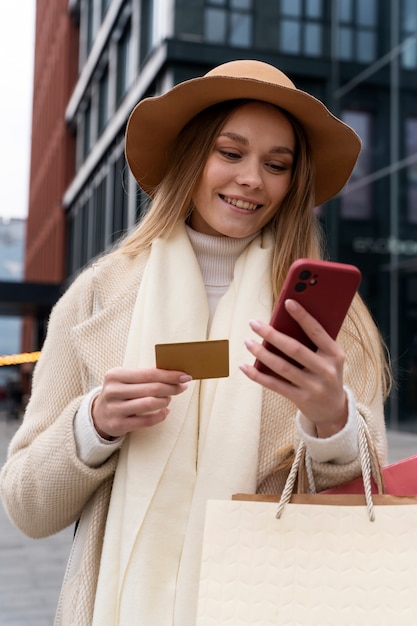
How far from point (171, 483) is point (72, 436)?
220 millimetres

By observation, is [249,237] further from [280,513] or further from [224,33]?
[224,33]

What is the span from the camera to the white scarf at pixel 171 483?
156cm

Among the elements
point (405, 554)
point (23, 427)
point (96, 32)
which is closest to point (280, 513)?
point (405, 554)

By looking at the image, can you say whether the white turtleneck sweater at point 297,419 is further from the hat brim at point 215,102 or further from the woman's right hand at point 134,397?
the hat brim at point 215,102

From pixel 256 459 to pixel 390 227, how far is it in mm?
13567

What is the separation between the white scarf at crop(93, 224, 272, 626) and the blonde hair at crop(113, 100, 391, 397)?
0.26 meters

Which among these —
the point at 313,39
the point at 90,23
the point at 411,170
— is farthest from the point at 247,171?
the point at 90,23

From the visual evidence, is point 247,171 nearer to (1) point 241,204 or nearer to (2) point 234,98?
(1) point 241,204

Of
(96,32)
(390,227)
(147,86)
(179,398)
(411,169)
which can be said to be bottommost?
(179,398)

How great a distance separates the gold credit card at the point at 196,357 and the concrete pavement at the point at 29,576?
3519mm

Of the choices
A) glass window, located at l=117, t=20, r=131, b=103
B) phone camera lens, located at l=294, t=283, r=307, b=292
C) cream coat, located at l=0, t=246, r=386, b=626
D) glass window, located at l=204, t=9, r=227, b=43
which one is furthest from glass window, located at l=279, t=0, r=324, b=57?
phone camera lens, located at l=294, t=283, r=307, b=292

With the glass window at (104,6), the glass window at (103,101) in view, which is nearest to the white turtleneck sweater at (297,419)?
the glass window at (103,101)

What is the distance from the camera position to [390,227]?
578 inches

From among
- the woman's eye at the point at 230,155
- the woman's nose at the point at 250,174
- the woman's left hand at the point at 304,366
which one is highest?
the woman's eye at the point at 230,155
